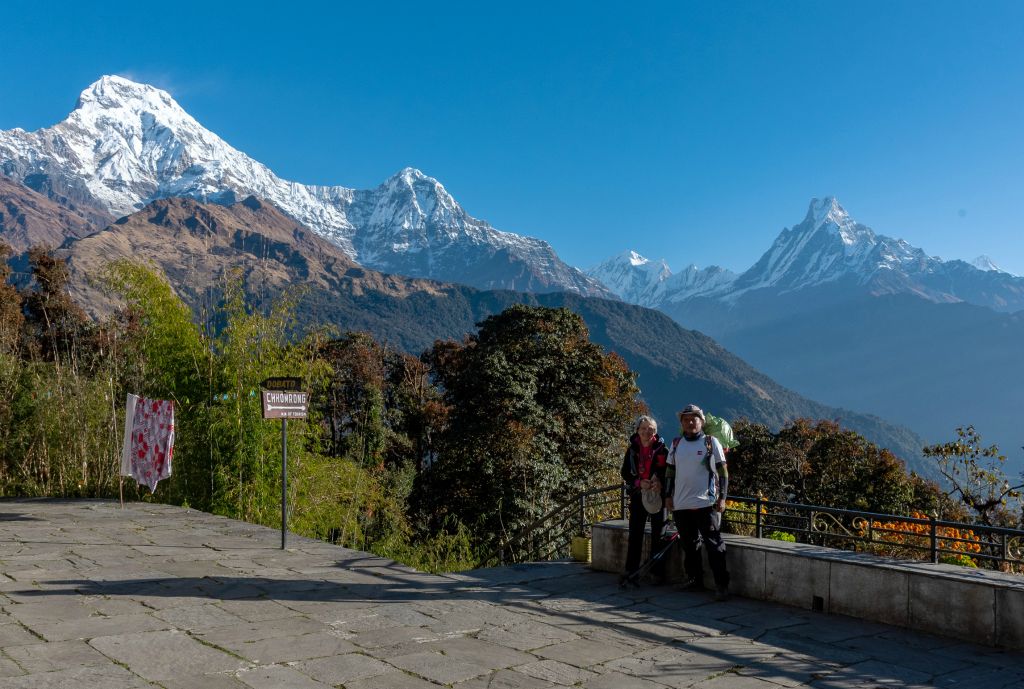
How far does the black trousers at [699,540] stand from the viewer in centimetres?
659

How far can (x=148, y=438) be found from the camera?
34.2 ft

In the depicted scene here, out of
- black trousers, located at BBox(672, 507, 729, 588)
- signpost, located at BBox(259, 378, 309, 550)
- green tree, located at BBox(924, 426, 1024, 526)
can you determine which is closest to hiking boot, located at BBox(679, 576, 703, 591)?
black trousers, located at BBox(672, 507, 729, 588)

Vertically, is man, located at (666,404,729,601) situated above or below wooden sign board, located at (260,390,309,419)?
below

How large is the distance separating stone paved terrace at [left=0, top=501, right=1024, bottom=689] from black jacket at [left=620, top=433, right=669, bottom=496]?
0.95 m

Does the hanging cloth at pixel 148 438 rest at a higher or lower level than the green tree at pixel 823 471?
higher

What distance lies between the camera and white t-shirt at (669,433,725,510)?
661 centimetres

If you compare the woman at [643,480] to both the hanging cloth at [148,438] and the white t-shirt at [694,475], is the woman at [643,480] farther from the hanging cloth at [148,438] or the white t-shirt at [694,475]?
the hanging cloth at [148,438]

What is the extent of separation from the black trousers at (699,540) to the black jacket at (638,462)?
1.11ft

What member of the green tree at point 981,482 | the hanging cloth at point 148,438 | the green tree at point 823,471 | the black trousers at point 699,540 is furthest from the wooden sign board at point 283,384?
the green tree at point 823,471

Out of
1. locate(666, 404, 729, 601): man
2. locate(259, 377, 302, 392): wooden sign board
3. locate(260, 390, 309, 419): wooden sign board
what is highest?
locate(259, 377, 302, 392): wooden sign board

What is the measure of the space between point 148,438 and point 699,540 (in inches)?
287

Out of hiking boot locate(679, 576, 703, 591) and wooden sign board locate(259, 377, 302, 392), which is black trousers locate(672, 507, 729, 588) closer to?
hiking boot locate(679, 576, 703, 591)

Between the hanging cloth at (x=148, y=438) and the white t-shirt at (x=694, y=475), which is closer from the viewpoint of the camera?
the white t-shirt at (x=694, y=475)

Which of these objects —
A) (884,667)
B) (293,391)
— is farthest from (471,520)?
(884,667)
